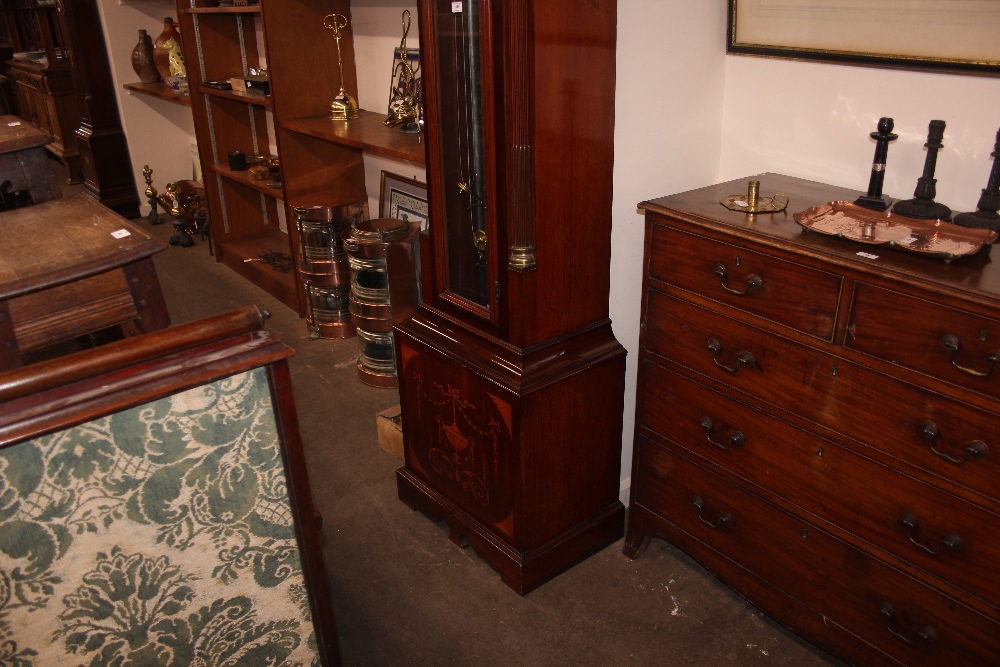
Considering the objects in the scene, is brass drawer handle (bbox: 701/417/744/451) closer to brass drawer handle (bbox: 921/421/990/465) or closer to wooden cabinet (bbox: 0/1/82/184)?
brass drawer handle (bbox: 921/421/990/465)

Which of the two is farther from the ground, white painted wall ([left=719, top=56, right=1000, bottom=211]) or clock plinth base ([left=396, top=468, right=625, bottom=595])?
white painted wall ([left=719, top=56, right=1000, bottom=211])

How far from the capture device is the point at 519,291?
6.15 feet

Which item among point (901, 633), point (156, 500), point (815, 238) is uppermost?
point (815, 238)

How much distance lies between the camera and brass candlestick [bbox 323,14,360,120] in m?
3.51

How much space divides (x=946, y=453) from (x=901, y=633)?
0.44 meters

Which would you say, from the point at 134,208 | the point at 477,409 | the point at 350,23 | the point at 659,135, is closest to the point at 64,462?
the point at 477,409

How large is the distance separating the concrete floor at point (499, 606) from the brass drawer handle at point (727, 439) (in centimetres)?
49

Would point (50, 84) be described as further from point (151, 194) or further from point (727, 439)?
point (727, 439)

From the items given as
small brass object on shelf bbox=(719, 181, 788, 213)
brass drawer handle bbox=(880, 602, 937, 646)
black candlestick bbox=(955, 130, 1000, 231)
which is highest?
black candlestick bbox=(955, 130, 1000, 231)

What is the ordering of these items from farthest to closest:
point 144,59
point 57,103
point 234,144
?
point 57,103, point 144,59, point 234,144

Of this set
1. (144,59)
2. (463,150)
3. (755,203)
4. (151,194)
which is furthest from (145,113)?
(755,203)

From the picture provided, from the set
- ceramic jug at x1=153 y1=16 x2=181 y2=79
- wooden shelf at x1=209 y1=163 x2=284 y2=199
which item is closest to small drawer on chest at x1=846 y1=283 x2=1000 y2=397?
wooden shelf at x1=209 y1=163 x2=284 y2=199

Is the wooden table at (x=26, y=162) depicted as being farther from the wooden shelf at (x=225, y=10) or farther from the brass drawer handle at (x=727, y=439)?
the brass drawer handle at (x=727, y=439)

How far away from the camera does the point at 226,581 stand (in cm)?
126
